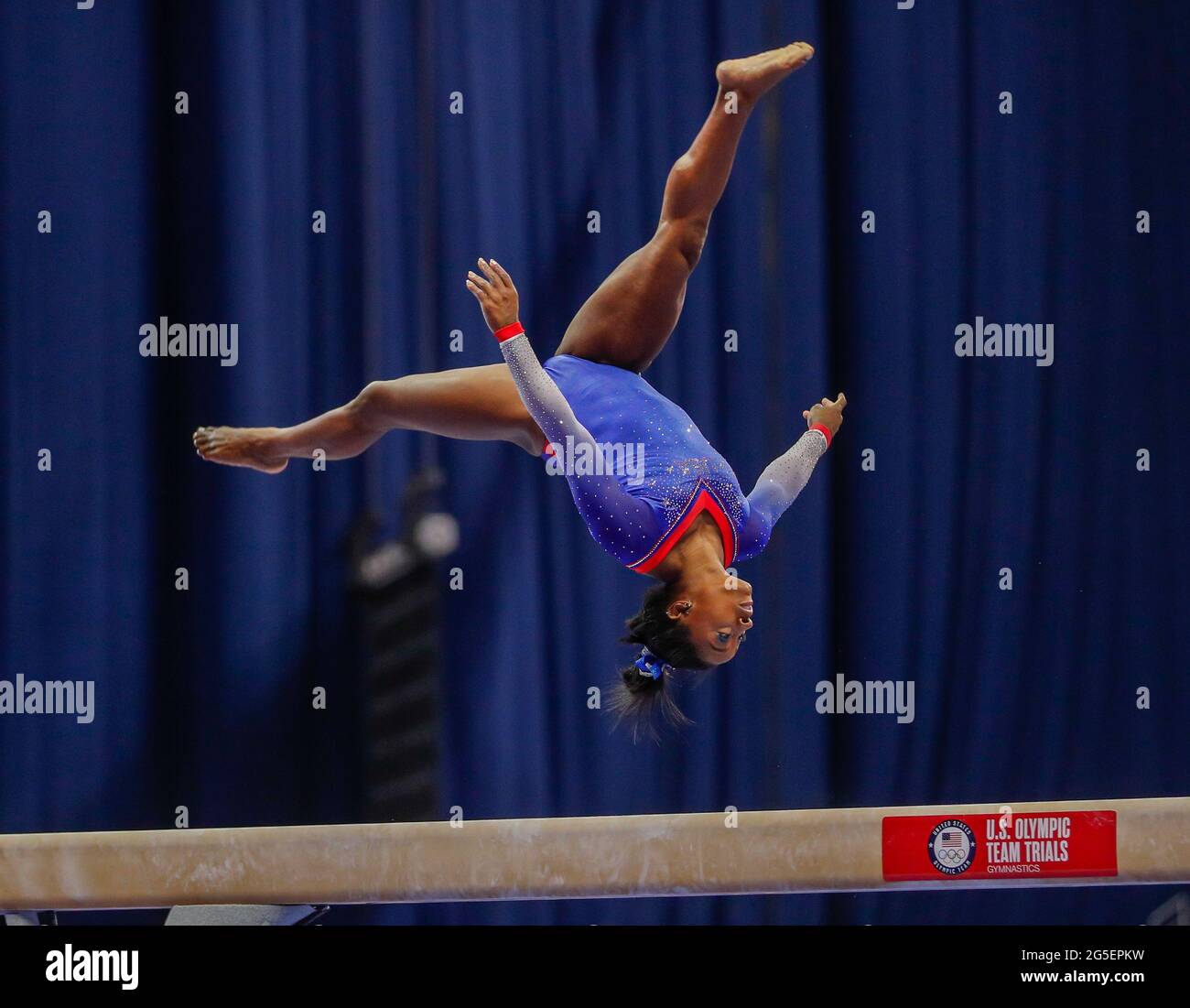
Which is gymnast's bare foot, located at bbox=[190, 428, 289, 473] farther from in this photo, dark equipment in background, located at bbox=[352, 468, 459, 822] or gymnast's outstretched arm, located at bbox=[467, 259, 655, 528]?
gymnast's outstretched arm, located at bbox=[467, 259, 655, 528]

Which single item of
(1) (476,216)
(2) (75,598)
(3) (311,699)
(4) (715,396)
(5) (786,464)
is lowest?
(3) (311,699)

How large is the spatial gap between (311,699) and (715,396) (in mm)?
1658

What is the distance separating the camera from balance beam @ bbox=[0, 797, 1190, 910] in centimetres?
365

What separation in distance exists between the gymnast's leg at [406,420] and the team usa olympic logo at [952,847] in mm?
1519

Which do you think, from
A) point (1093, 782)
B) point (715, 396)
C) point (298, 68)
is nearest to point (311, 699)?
point (715, 396)

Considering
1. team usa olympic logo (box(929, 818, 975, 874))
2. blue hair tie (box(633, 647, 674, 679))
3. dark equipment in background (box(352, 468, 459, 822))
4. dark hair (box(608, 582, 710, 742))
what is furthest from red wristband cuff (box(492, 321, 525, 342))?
team usa olympic logo (box(929, 818, 975, 874))

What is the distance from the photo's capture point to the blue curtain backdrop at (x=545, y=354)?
462 cm

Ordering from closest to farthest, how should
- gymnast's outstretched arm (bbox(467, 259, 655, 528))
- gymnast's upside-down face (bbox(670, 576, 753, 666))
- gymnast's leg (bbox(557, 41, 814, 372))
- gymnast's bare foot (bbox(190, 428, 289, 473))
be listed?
gymnast's outstretched arm (bbox(467, 259, 655, 528)) → gymnast's upside-down face (bbox(670, 576, 753, 666)) → gymnast's leg (bbox(557, 41, 814, 372)) → gymnast's bare foot (bbox(190, 428, 289, 473))

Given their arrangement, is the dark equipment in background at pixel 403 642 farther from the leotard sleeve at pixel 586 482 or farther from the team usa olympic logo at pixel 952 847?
the team usa olympic logo at pixel 952 847

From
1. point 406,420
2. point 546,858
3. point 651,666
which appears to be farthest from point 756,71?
point 546,858

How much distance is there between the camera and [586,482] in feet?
12.1

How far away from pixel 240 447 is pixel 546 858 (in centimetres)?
149
